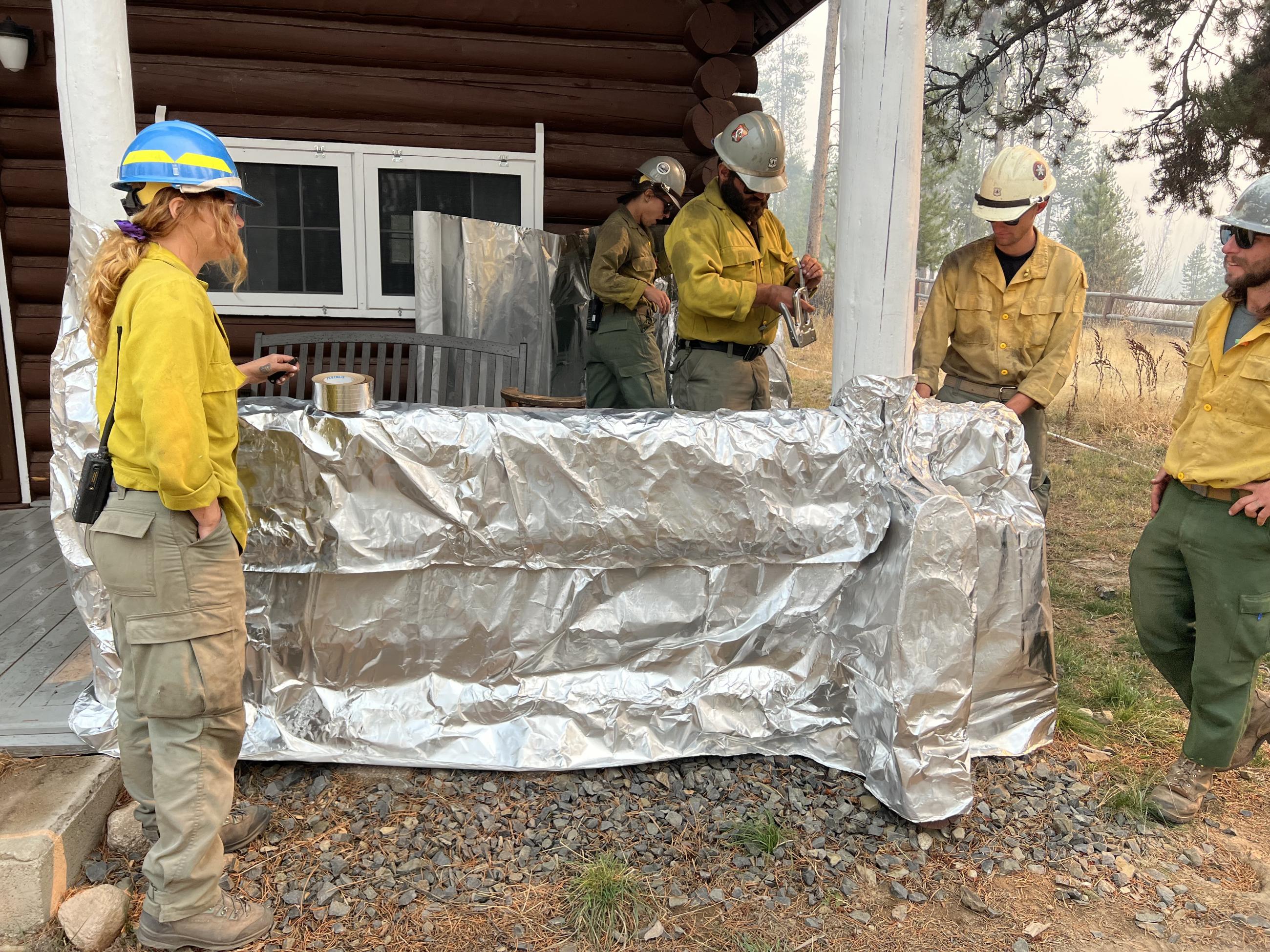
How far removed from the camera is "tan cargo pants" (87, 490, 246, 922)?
82.8 inches

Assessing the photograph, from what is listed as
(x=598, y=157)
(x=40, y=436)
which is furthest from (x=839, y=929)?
(x=40, y=436)

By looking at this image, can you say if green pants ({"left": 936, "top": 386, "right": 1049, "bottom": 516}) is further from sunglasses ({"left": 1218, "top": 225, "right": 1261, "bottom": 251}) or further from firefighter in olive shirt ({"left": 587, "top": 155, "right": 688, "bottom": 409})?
firefighter in olive shirt ({"left": 587, "top": 155, "right": 688, "bottom": 409})

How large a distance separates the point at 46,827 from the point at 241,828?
48cm

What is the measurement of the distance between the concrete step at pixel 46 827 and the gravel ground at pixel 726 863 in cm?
11

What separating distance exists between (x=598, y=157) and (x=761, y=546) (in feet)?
11.9

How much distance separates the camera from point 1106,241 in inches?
1134

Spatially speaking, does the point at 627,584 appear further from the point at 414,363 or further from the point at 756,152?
the point at 414,363

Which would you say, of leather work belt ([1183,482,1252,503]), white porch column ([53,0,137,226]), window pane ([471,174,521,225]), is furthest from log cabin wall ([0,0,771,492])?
leather work belt ([1183,482,1252,503])

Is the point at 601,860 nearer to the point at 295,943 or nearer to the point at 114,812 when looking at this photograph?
the point at 295,943

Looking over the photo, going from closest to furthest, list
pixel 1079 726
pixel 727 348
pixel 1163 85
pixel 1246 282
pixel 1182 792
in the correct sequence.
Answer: pixel 1246 282 → pixel 1182 792 → pixel 1079 726 → pixel 727 348 → pixel 1163 85

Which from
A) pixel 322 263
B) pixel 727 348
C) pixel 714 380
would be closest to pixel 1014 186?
pixel 727 348

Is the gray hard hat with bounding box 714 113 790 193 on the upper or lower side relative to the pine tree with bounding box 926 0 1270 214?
lower

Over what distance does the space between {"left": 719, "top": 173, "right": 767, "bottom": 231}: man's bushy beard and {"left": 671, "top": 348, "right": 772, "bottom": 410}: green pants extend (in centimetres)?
58

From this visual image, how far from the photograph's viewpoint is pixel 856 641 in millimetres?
2994
